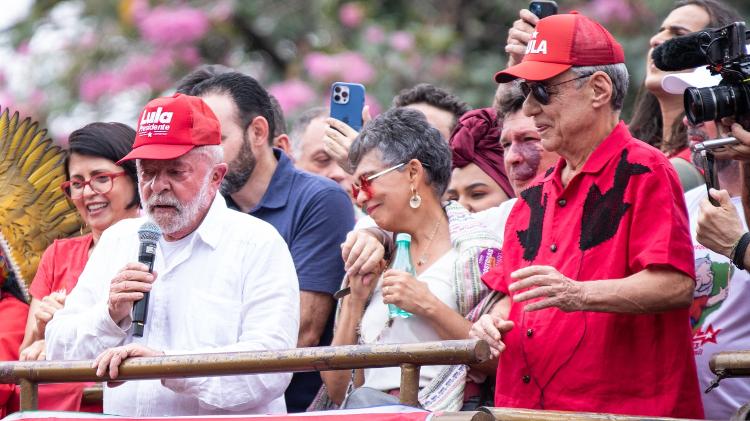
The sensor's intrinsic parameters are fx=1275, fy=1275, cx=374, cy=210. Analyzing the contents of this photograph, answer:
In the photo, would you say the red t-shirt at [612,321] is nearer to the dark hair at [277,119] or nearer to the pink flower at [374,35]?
the dark hair at [277,119]

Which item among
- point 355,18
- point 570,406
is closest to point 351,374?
point 570,406

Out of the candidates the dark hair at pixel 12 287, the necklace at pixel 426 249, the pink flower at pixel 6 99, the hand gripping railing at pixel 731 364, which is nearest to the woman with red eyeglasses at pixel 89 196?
the dark hair at pixel 12 287

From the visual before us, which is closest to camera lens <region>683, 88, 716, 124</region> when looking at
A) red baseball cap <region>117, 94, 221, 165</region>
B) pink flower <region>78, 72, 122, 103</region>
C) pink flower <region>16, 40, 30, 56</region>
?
red baseball cap <region>117, 94, 221, 165</region>

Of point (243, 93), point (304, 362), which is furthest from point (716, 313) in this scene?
point (243, 93)

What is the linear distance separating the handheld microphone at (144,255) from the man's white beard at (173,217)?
0.04 meters

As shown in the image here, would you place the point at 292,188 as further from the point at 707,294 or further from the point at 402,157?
the point at 707,294

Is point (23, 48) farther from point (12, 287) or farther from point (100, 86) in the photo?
point (12, 287)

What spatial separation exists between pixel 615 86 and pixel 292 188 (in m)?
1.84

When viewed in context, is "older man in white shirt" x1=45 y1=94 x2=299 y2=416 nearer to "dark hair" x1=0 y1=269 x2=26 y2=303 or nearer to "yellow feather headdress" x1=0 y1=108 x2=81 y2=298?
"dark hair" x1=0 y1=269 x2=26 y2=303

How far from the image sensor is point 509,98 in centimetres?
535

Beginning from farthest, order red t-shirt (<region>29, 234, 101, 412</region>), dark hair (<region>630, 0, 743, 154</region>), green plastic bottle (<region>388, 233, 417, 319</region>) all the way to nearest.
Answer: dark hair (<region>630, 0, 743, 154</region>) → red t-shirt (<region>29, 234, 101, 412</region>) → green plastic bottle (<region>388, 233, 417, 319</region>)

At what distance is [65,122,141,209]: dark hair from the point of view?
565 centimetres

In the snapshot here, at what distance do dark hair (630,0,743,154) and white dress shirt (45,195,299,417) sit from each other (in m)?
1.97

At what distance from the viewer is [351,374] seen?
502 cm
